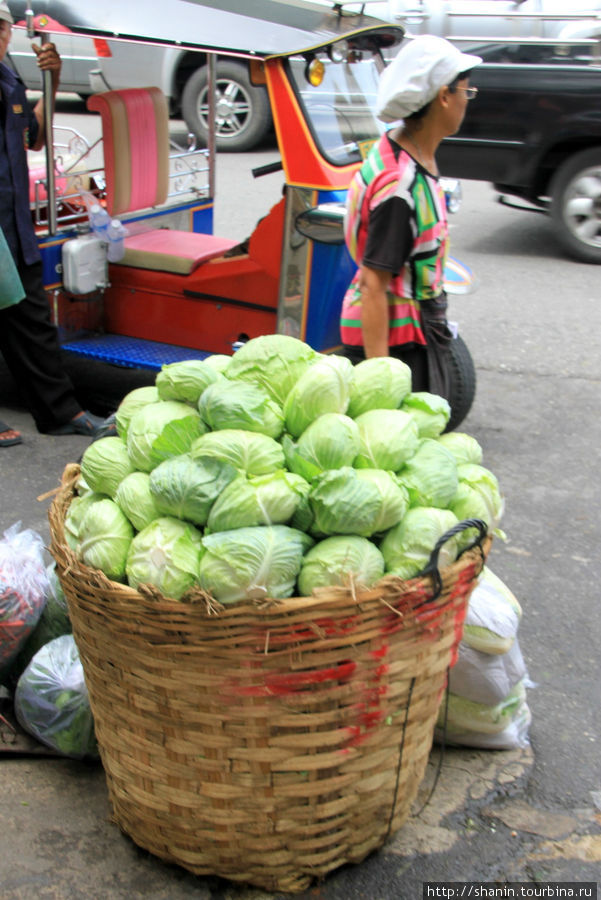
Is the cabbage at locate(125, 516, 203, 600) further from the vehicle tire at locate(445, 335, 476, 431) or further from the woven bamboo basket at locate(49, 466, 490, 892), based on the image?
the vehicle tire at locate(445, 335, 476, 431)

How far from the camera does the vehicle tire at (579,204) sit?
7.52 m

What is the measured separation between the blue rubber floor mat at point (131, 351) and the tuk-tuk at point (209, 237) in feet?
0.04

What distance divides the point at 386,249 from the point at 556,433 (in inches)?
99.3

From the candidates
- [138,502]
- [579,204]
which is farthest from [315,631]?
[579,204]

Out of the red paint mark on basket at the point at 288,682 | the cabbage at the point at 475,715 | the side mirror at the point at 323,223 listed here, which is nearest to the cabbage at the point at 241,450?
the red paint mark on basket at the point at 288,682

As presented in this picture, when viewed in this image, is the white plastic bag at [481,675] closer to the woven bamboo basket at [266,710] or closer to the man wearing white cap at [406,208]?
the woven bamboo basket at [266,710]

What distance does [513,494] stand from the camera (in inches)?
165

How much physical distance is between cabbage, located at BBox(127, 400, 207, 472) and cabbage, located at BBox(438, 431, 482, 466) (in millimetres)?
631

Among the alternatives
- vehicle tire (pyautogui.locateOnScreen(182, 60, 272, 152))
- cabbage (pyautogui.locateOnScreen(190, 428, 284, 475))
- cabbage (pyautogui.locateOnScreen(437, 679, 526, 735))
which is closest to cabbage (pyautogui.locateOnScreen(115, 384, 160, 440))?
cabbage (pyautogui.locateOnScreen(190, 428, 284, 475))

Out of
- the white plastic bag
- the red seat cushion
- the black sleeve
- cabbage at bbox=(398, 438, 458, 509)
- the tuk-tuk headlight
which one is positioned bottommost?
the white plastic bag

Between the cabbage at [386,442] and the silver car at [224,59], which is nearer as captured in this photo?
the cabbage at [386,442]

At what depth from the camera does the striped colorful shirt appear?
8.80 ft

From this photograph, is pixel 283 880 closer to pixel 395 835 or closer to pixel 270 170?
pixel 395 835

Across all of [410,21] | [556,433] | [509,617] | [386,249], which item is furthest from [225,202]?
[509,617]
